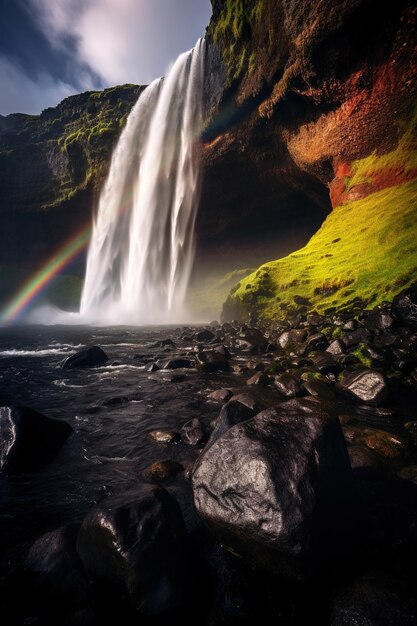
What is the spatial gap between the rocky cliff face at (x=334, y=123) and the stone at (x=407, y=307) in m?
1.61

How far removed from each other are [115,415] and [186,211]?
103 ft

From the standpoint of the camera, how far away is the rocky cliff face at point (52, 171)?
1568 inches

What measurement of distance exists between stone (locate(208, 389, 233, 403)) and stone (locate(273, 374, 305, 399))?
1236mm

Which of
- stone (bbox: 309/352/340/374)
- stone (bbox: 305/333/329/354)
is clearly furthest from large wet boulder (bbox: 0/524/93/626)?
stone (bbox: 305/333/329/354)

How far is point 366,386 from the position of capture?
653 cm

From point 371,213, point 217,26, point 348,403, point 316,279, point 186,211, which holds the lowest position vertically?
point 348,403

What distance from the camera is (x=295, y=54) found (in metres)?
19.5

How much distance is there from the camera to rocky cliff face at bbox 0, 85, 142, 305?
131ft

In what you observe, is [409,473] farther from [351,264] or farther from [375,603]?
[351,264]

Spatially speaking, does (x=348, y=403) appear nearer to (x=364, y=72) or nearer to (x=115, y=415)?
(x=115, y=415)

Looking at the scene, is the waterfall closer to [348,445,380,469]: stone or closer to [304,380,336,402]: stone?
[304,380,336,402]: stone

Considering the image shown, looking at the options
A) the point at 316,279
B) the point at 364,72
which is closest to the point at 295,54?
the point at 364,72

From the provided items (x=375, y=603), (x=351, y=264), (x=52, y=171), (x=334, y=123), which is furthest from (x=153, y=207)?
(x=375, y=603)

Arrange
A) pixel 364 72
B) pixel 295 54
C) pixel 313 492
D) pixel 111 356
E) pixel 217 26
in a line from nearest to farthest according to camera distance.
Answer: pixel 313 492
pixel 111 356
pixel 364 72
pixel 295 54
pixel 217 26
